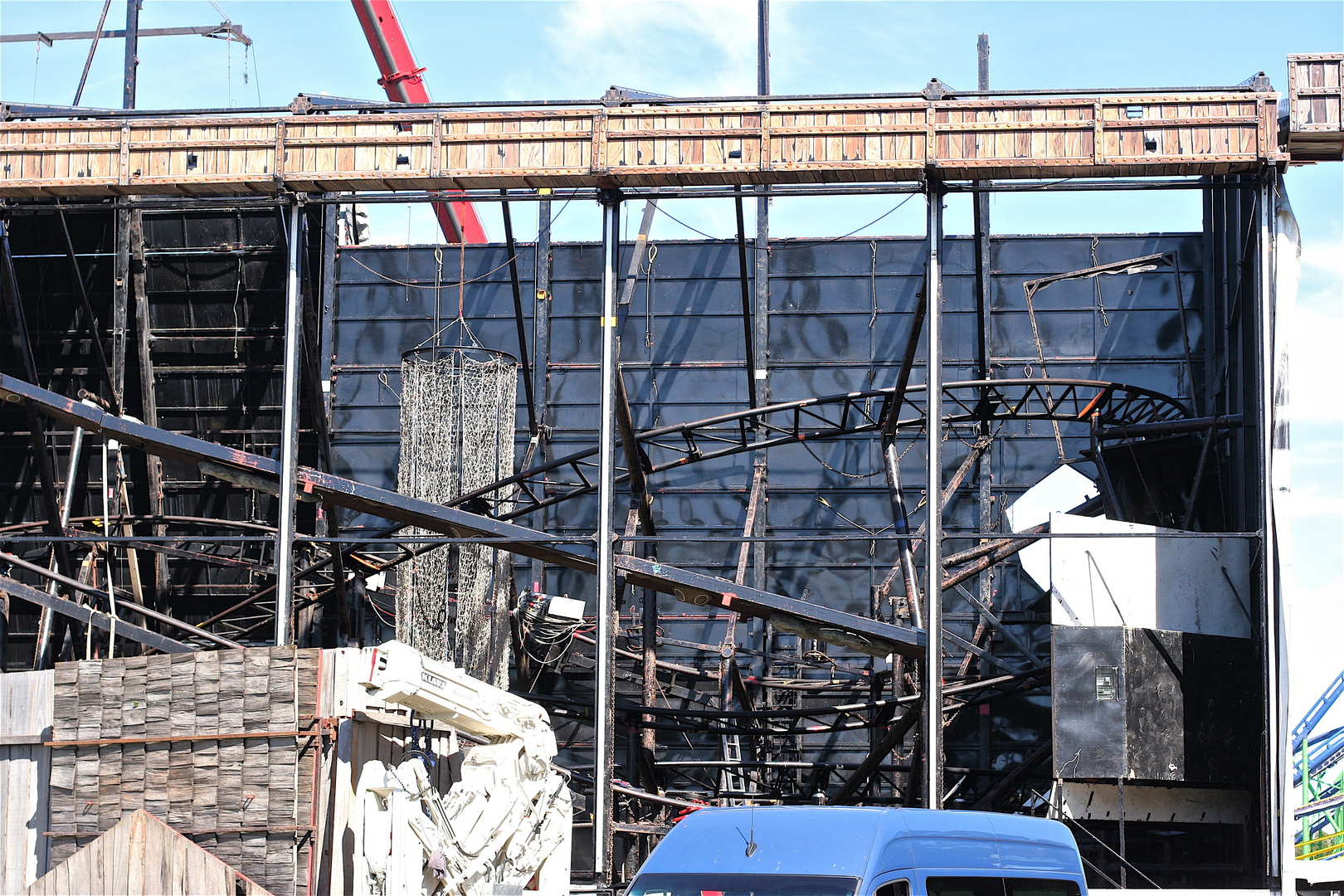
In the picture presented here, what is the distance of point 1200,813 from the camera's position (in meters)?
20.2

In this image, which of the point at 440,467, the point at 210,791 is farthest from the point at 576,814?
the point at 210,791

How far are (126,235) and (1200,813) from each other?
20.3m

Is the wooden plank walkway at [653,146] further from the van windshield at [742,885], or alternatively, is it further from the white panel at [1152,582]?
the van windshield at [742,885]

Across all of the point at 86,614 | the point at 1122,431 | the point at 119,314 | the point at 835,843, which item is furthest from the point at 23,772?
the point at 1122,431

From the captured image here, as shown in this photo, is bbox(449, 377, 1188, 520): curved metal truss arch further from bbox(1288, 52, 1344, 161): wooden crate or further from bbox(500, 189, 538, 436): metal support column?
bbox(1288, 52, 1344, 161): wooden crate


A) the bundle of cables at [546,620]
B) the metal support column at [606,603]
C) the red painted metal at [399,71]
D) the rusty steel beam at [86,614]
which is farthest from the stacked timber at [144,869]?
the red painted metal at [399,71]

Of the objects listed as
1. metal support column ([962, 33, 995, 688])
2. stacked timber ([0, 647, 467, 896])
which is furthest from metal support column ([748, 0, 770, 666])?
stacked timber ([0, 647, 467, 896])

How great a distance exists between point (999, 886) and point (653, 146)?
40.5 feet

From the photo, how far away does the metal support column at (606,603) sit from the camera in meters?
18.3

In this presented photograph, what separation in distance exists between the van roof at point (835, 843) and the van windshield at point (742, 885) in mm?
41

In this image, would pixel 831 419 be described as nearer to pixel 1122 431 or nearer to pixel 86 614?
pixel 1122 431

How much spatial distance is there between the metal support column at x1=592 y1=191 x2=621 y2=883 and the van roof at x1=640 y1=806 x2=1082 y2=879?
28.6 feet

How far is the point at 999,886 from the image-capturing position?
9.83 metres

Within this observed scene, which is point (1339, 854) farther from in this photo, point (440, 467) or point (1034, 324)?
point (440, 467)
